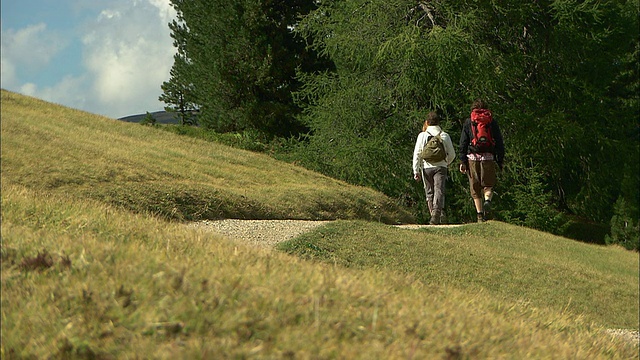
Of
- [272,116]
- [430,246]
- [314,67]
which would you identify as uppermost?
[314,67]

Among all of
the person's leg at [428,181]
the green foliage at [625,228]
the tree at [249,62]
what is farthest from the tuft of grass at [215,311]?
the green foliage at [625,228]

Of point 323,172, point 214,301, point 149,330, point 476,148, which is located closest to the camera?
point 149,330

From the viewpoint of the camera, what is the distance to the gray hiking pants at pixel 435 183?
13844 mm

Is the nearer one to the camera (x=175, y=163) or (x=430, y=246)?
(x=430, y=246)

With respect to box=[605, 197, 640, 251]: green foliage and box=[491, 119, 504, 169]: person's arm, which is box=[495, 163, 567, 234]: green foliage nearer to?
box=[605, 197, 640, 251]: green foliage

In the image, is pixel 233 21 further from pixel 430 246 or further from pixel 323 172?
pixel 430 246

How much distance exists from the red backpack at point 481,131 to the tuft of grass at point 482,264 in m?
1.97

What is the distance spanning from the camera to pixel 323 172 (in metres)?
25.1

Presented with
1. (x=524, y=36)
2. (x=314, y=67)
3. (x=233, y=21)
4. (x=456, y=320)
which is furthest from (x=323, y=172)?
(x=456, y=320)

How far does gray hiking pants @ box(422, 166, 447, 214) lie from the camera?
45.4ft

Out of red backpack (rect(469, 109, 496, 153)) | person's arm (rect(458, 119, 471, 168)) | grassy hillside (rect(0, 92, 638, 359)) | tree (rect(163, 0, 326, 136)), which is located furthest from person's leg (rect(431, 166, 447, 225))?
tree (rect(163, 0, 326, 136))

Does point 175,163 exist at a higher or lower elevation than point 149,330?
higher

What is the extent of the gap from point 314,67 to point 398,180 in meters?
7.30

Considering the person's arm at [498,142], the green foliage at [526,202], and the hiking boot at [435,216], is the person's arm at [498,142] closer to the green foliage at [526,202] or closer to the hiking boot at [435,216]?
the hiking boot at [435,216]
